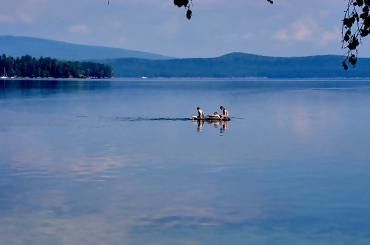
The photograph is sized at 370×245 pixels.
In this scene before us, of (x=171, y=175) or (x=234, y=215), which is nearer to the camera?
(x=234, y=215)

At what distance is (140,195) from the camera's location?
98.2ft

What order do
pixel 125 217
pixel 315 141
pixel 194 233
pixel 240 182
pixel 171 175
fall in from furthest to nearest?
pixel 315 141, pixel 171 175, pixel 240 182, pixel 125 217, pixel 194 233

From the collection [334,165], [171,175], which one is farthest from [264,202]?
[334,165]

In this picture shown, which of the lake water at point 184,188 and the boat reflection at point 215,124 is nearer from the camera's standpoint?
the lake water at point 184,188

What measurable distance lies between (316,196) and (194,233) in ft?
26.9

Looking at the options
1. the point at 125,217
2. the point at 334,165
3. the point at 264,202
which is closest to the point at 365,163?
the point at 334,165

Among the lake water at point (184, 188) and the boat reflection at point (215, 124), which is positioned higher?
the lake water at point (184, 188)

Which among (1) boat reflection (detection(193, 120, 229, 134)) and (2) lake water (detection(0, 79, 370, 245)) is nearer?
(2) lake water (detection(0, 79, 370, 245))

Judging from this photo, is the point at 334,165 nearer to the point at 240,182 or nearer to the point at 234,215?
the point at 240,182

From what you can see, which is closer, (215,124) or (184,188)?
(184,188)

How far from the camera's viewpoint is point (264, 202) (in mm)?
28344

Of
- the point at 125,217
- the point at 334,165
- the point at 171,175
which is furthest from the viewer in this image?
the point at 334,165

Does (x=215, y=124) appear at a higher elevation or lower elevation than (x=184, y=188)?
lower

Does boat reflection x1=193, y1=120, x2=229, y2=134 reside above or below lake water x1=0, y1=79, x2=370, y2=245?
below
